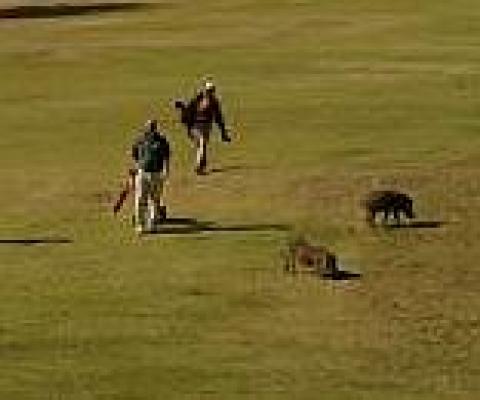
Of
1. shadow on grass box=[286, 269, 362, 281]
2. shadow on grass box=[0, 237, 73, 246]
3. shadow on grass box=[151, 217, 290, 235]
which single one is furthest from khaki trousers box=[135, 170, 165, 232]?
shadow on grass box=[286, 269, 362, 281]

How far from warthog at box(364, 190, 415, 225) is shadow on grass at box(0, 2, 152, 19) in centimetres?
4131

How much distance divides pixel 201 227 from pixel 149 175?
5.61 ft

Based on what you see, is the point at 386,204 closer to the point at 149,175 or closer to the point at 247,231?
the point at 247,231

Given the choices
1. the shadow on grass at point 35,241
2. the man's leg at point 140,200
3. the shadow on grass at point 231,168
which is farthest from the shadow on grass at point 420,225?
the shadow on grass at point 35,241

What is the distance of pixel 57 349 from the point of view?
23.0 meters

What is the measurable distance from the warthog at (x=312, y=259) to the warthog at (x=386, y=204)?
298cm

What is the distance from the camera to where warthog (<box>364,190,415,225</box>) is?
2950 centimetres

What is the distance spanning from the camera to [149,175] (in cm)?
2931

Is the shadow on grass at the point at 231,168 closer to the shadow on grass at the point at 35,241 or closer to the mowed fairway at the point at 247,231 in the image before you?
the mowed fairway at the point at 247,231

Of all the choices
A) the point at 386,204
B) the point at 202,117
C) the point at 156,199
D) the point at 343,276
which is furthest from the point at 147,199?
the point at 202,117

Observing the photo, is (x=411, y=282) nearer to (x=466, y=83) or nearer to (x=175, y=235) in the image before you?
(x=175, y=235)

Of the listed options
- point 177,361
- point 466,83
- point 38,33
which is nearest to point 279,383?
point 177,361

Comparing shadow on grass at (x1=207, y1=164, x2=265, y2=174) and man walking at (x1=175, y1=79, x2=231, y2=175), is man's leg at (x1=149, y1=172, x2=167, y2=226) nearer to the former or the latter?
man walking at (x1=175, y1=79, x2=231, y2=175)

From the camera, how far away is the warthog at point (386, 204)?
29.5 m
